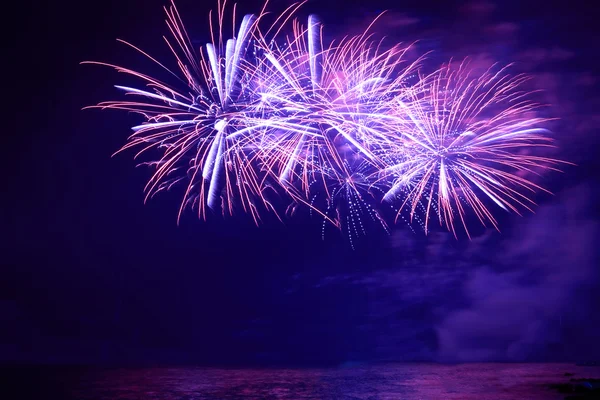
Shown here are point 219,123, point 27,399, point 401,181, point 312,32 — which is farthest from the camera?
point 27,399

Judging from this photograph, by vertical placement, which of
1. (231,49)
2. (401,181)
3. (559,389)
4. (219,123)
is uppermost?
(231,49)

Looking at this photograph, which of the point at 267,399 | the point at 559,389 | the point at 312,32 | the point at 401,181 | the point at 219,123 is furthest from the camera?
the point at 559,389

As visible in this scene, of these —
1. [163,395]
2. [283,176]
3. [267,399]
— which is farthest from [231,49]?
[163,395]

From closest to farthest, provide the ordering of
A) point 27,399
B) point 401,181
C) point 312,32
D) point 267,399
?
point 312,32, point 401,181, point 267,399, point 27,399

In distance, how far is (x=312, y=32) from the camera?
13.4 meters

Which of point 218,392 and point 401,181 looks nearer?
point 401,181

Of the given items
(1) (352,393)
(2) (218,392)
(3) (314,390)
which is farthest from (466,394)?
(2) (218,392)

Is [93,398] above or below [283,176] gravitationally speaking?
below

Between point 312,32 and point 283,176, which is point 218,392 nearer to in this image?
point 283,176

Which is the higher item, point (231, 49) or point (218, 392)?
point (231, 49)

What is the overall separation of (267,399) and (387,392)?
6561 millimetres

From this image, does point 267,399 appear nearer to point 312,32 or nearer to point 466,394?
point 466,394

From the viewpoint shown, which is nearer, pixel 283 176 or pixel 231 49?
pixel 231 49

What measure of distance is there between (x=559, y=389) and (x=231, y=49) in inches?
966
